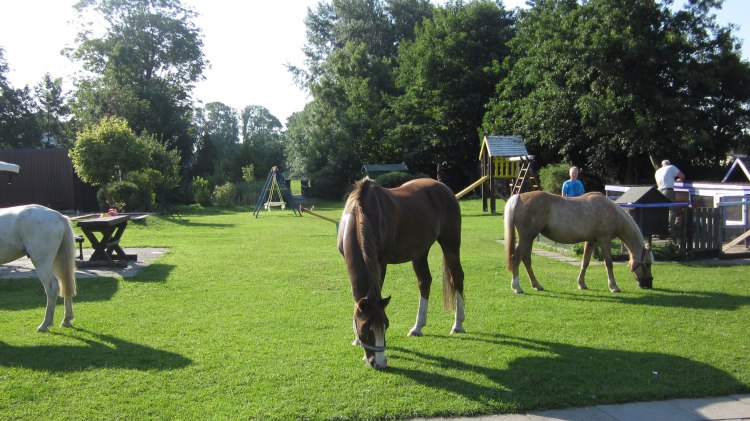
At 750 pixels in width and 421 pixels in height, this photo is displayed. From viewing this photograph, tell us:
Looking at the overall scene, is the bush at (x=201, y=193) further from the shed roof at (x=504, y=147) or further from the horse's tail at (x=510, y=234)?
the horse's tail at (x=510, y=234)

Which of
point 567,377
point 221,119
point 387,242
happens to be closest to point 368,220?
point 387,242

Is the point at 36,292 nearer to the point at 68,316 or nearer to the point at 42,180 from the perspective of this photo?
the point at 68,316

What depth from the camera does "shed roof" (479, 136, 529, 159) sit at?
2240cm

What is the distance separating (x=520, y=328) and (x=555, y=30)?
70.0 ft

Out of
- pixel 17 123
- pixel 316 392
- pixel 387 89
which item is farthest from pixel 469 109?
pixel 17 123

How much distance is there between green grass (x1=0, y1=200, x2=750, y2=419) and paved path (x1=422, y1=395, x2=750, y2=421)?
9 centimetres

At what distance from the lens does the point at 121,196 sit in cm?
2200

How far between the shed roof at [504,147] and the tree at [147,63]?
2537 cm

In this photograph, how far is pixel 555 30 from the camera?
2438 cm

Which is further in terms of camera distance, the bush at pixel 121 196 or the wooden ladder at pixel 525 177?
the bush at pixel 121 196

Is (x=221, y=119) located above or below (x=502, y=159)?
above

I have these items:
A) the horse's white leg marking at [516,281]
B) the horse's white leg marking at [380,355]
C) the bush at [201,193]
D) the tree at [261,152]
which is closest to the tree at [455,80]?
the bush at [201,193]

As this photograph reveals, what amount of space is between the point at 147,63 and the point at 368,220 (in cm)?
4332

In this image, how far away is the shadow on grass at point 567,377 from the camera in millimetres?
4258
